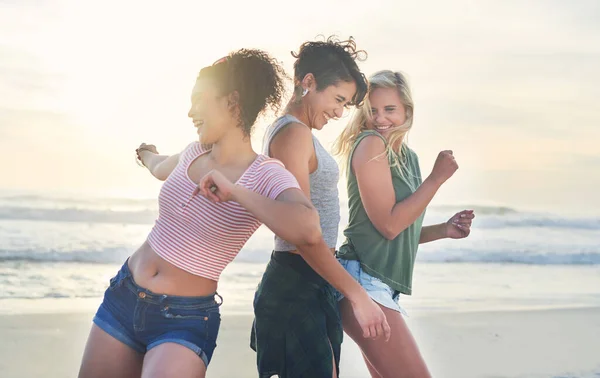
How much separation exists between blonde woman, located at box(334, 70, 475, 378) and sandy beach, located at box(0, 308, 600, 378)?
233 cm

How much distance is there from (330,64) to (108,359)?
3.84 ft

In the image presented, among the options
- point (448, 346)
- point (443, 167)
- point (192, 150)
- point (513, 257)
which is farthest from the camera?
point (513, 257)

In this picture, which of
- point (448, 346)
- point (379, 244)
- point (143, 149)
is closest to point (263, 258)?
point (448, 346)

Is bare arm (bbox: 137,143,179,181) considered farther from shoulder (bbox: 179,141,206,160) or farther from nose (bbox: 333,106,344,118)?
nose (bbox: 333,106,344,118)

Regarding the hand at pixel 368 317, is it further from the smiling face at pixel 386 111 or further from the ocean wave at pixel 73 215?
the ocean wave at pixel 73 215

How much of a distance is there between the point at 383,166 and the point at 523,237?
525 inches

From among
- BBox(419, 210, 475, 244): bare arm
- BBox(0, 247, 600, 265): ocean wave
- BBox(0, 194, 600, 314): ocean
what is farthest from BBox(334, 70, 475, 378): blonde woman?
BBox(0, 247, 600, 265): ocean wave

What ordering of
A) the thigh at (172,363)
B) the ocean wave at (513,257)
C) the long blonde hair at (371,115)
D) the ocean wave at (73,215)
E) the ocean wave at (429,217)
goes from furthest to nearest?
the ocean wave at (429,217) → the ocean wave at (73,215) → the ocean wave at (513,257) → the long blonde hair at (371,115) → the thigh at (172,363)

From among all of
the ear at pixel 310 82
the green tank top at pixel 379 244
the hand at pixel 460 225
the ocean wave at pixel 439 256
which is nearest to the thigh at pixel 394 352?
the green tank top at pixel 379 244

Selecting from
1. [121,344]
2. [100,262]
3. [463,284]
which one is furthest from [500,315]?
[121,344]

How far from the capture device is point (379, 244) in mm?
3287

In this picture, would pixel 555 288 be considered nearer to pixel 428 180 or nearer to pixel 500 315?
pixel 500 315

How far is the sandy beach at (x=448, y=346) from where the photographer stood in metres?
5.78

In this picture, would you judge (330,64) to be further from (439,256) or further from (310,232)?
(439,256)
